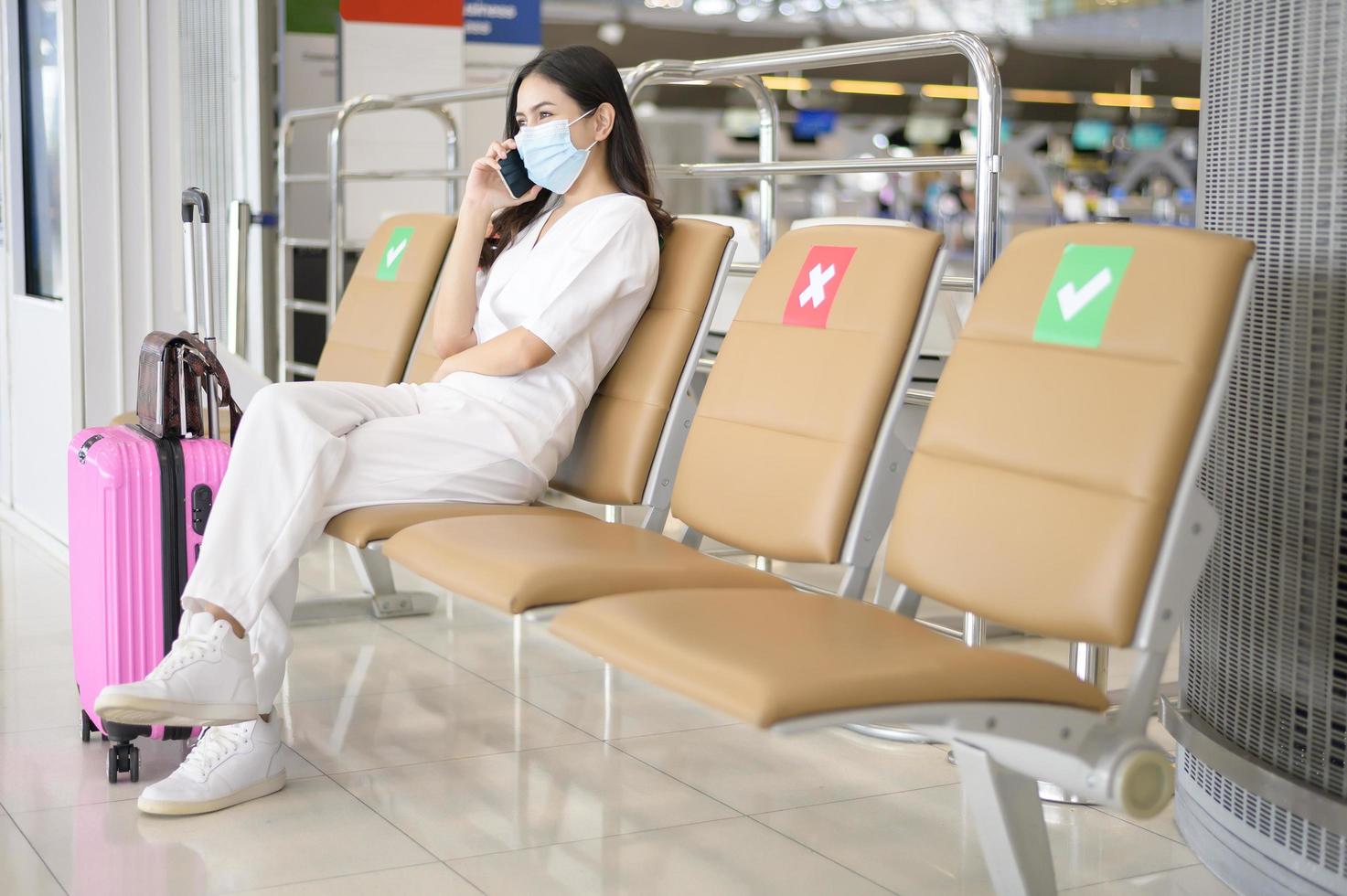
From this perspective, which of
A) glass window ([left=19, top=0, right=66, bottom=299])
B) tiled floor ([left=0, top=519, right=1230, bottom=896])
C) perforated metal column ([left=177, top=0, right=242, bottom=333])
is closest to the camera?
tiled floor ([left=0, top=519, right=1230, bottom=896])

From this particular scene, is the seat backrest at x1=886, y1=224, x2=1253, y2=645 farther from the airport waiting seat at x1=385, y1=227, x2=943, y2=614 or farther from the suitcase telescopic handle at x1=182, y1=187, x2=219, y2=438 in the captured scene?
the suitcase telescopic handle at x1=182, y1=187, x2=219, y2=438

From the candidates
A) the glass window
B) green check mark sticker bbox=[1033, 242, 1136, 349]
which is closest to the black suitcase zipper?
green check mark sticker bbox=[1033, 242, 1136, 349]

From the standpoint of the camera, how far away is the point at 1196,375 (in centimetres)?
163

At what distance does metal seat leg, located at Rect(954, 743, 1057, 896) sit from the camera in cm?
162

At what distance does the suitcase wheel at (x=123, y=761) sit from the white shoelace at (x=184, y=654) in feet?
1.08

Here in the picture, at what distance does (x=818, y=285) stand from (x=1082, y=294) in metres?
0.55

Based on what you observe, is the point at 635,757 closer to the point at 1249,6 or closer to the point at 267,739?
the point at 267,739

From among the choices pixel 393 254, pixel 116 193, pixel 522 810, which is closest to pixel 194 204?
pixel 393 254

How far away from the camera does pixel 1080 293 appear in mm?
1820

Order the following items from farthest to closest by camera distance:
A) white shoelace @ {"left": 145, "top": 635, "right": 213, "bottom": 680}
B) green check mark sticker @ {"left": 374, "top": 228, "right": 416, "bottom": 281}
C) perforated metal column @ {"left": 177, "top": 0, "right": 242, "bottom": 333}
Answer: perforated metal column @ {"left": 177, "top": 0, "right": 242, "bottom": 333} < green check mark sticker @ {"left": 374, "top": 228, "right": 416, "bottom": 281} < white shoelace @ {"left": 145, "top": 635, "right": 213, "bottom": 680}

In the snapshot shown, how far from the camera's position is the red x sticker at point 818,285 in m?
2.25

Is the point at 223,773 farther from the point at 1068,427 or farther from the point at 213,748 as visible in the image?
the point at 1068,427

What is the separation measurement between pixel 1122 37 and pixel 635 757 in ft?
49.5

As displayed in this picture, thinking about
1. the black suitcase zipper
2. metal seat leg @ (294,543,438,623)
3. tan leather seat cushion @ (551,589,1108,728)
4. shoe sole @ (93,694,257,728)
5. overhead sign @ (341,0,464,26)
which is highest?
overhead sign @ (341,0,464,26)
